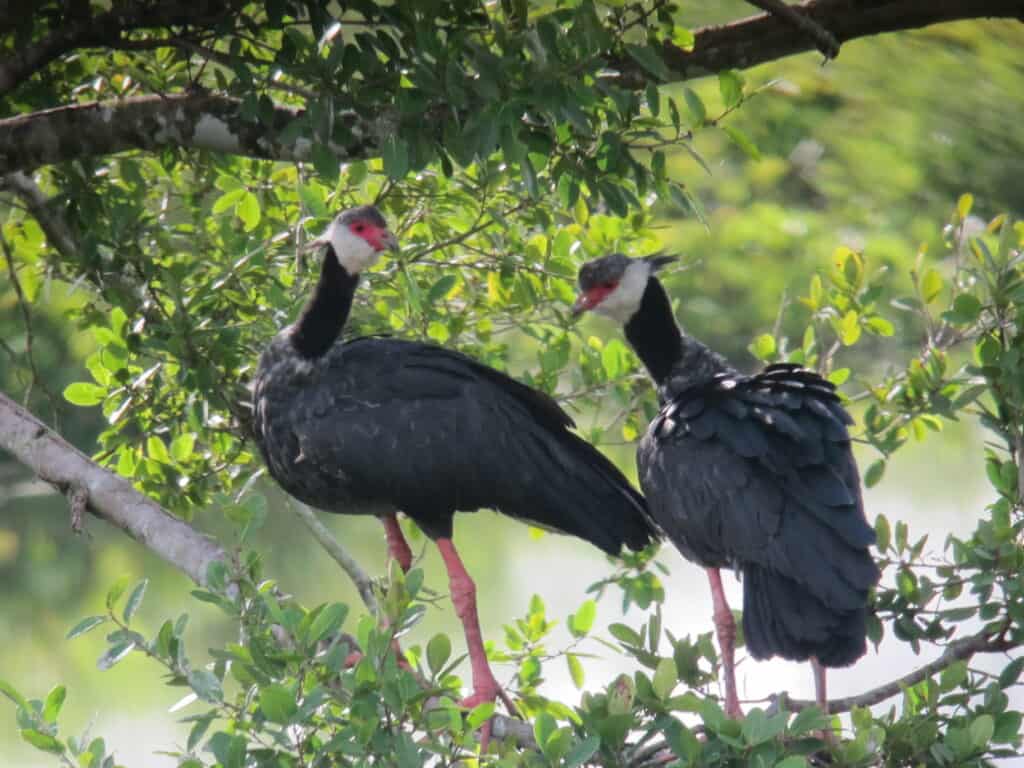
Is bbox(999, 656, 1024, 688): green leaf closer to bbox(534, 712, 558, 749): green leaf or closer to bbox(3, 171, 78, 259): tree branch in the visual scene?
bbox(534, 712, 558, 749): green leaf

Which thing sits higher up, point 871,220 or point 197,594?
point 871,220

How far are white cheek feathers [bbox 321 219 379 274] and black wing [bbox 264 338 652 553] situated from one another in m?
0.24

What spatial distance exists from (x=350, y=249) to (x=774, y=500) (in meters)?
1.16

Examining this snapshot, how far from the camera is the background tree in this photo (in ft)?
8.18

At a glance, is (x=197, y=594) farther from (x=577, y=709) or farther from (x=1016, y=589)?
(x=1016, y=589)

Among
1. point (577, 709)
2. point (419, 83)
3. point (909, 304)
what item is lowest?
point (577, 709)

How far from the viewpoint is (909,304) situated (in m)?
3.38

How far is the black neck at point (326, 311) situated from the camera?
12.2ft

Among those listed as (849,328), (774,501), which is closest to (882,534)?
(774,501)

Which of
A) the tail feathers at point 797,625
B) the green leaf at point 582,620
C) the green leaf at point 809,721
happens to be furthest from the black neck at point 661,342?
the green leaf at point 809,721

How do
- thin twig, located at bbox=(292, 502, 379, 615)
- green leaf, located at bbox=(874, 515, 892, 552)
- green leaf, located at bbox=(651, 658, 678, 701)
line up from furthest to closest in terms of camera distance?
1. thin twig, located at bbox=(292, 502, 379, 615)
2. green leaf, located at bbox=(874, 515, 892, 552)
3. green leaf, located at bbox=(651, 658, 678, 701)

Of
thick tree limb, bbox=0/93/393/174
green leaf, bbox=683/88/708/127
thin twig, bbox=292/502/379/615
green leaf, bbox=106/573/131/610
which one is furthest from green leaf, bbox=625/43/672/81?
thin twig, bbox=292/502/379/615

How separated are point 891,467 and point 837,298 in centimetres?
616

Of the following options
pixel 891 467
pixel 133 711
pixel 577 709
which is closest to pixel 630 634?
pixel 577 709
